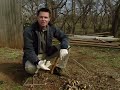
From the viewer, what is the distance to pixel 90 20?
1417cm

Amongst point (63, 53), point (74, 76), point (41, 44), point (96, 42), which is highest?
point (41, 44)

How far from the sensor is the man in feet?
12.4

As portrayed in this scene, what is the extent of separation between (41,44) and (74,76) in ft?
2.60

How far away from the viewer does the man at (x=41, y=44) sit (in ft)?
12.4

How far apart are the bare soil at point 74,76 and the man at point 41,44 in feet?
0.74

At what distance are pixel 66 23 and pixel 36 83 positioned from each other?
951 cm

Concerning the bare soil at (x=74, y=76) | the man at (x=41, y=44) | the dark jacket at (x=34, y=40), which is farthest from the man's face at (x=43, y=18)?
the bare soil at (x=74, y=76)

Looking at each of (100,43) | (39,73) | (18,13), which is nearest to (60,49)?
(39,73)

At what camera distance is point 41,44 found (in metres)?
4.09

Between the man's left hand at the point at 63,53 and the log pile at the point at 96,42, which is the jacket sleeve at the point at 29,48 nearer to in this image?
the man's left hand at the point at 63,53

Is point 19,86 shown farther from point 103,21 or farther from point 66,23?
point 103,21

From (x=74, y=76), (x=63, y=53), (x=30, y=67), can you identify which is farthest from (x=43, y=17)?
(x=74, y=76)

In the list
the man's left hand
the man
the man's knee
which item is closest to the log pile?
the man

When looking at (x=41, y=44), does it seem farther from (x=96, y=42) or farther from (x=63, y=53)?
(x=96, y=42)
